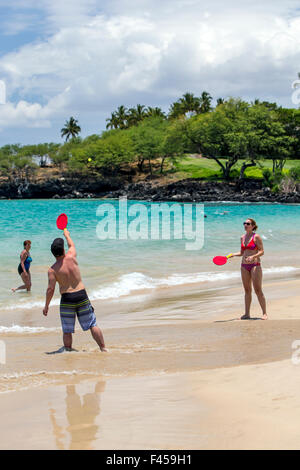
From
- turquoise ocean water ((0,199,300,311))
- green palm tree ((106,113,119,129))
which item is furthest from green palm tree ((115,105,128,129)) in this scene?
turquoise ocean water ((0,199,300,311))

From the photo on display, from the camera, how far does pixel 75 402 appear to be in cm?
503

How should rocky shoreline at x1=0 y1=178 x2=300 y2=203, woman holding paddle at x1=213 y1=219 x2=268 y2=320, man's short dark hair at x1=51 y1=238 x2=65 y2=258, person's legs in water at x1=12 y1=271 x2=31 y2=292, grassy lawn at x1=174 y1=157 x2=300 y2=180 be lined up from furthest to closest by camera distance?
1. grassy lawn at x1=174 y1=157 x2=300 y2=180
2. rocky shoreline at x1=0 y1=178 x2=300 y2=203
3. person's legs in water at x1=12 y1=271 x2=31 y2=292
4. woman holding paddle at x1=213 y1=219 x2=268 y2=320
5. man's short dark hair at x1=51 y1=238 x2=65 y2=258

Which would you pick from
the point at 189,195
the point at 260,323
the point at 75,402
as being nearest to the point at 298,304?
the point at 260,323

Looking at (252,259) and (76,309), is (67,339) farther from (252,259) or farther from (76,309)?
(252,259)

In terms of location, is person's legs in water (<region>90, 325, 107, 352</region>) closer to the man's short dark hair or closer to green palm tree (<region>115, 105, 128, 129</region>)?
the man's short dark hair

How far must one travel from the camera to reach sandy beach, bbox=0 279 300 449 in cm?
407

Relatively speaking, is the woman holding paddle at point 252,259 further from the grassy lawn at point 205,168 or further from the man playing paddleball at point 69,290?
the grassy lawn at point 205,168

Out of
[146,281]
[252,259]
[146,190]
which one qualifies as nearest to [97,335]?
[252,259]

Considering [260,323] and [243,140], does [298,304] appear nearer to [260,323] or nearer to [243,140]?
[260,323]

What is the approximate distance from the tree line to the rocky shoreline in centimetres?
272

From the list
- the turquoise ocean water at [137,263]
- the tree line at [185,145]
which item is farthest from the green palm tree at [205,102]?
the turquoise ocean water at [137,263]

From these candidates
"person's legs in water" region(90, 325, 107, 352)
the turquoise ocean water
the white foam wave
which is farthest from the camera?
the turquoise ocean water

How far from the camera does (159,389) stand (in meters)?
5.33
